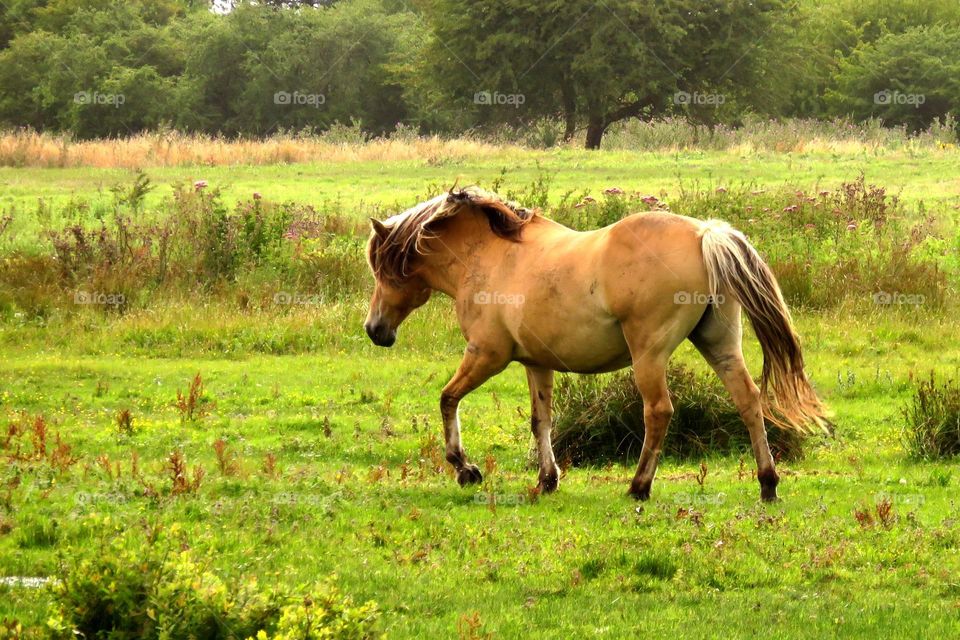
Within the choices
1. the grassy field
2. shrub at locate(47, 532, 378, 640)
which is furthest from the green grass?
shrub at locate(47, 532, 378, 640)

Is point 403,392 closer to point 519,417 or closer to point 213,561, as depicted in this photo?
point 519,417

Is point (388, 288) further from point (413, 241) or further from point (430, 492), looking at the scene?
point (430, 492)

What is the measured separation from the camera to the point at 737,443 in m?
12.0

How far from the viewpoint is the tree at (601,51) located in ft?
150

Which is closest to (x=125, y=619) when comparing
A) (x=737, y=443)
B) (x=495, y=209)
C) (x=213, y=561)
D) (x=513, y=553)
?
(x=213, y=561)

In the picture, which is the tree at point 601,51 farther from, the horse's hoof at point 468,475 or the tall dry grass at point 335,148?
the horse's hoof at point 468,475

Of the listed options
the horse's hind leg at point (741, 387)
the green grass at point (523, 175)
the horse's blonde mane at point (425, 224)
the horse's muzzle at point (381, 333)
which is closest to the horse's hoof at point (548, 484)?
the horse's hind leg at point (741, 387)

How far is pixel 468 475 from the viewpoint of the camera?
1002 centimetres

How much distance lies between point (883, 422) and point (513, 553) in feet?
20.6

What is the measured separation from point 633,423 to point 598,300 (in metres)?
2.98

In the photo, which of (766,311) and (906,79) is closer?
(766,311)

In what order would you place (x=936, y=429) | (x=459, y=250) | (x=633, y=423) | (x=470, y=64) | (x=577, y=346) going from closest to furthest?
(x=577, y=346) < (x=459, y=250) < (x=936, y=429) < (x=633, y=423) < (x=470, y=64)

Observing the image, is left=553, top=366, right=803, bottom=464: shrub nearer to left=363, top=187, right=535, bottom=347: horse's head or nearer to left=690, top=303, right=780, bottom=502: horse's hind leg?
left=363, top=187, right=535, bottom=347: horse's head

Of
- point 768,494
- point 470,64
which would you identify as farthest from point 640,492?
point 470,64
